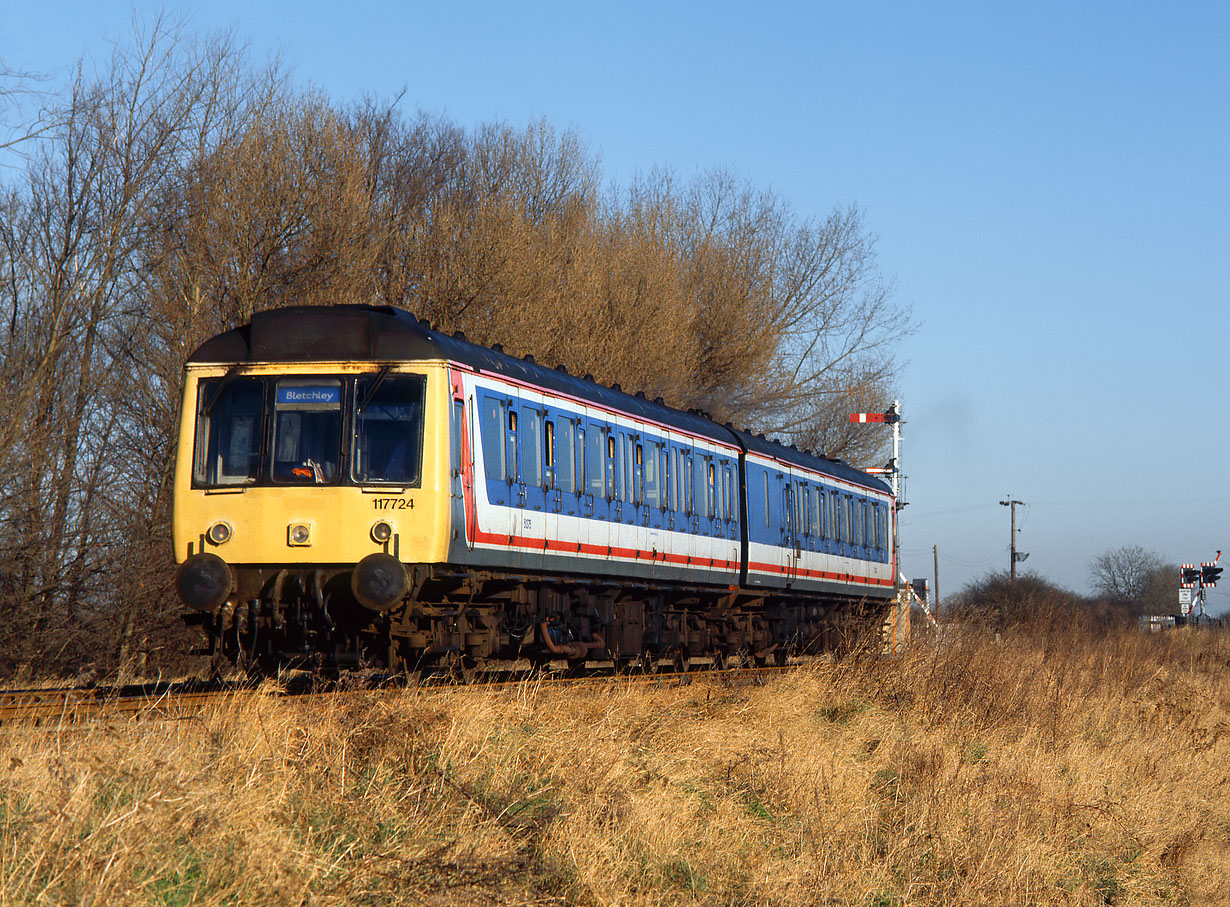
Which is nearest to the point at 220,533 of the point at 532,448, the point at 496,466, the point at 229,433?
the point at 229,433

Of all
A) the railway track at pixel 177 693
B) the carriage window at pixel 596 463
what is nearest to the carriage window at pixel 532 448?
the carriage window at pixel 596 463

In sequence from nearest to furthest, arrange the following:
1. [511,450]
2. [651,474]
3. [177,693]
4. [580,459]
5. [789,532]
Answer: [177,693] < [511,450] < [580,459] < [651,474] < [789,532]

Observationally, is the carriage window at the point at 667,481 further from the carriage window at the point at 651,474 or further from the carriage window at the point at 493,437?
Answer: the carriage window at the point at 493,437

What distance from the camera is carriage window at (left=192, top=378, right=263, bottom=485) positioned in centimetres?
1281

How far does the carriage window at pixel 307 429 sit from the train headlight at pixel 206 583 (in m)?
0.90

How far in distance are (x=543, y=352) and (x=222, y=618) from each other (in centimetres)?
1590

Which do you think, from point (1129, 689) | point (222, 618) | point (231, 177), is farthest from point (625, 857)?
point (231, 177)

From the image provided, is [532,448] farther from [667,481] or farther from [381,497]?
[667,481]

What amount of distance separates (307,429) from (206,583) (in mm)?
1574

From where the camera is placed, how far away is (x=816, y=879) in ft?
27.4

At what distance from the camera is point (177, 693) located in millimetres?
11305

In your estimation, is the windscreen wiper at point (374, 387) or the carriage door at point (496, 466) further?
the carriage door at point (496, 466)

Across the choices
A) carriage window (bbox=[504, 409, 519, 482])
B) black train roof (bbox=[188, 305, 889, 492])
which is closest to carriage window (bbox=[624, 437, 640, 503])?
carriage window (bbox=[504, 409, 519, 482])

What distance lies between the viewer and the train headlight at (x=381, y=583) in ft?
39.4
